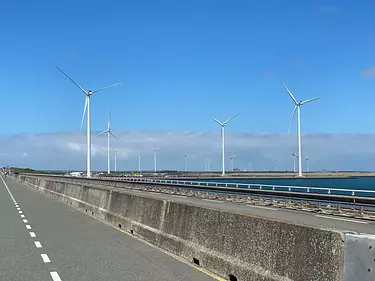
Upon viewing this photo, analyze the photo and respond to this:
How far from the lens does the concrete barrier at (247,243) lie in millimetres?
5598

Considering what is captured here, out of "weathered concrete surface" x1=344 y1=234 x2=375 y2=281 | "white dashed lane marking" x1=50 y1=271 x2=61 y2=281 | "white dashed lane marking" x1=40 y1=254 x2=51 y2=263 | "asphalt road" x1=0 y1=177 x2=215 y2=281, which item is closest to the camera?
"weathered concrete surface" x1=344 y1=234 x2=375 y2=281

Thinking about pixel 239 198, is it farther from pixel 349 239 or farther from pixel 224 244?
pixel 349 239

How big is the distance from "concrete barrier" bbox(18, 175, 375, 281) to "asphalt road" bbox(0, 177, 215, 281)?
421 millimetres

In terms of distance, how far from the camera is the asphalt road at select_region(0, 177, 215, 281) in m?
8.79

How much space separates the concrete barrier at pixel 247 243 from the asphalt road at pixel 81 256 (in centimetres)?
42

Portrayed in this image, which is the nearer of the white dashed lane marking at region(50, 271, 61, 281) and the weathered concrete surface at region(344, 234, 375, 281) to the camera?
the weathered concrete surface at region(344, 234, 375, 281)

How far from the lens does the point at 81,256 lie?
35.9 feet

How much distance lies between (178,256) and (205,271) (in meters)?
1.66

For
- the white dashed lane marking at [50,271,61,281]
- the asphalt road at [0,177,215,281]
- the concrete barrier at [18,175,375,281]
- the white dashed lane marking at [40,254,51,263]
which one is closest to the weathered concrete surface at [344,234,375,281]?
the concrete barrier at [18,175,375,281]

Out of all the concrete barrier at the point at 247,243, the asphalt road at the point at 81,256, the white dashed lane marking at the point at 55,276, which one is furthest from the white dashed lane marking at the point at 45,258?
the concrete barrier at the point at 247,243

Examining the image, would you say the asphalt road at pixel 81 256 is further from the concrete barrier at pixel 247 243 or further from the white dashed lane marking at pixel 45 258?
the concrete barrier at pixel 247 243

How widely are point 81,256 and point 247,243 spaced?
4606 millimetres

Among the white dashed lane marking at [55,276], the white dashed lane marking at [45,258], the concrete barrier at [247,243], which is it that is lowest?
the white dashed lane marking at [55,276]

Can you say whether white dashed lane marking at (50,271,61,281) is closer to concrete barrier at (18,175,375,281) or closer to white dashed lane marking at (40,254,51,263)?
white dashed lane marking at (40,254,51,263)
